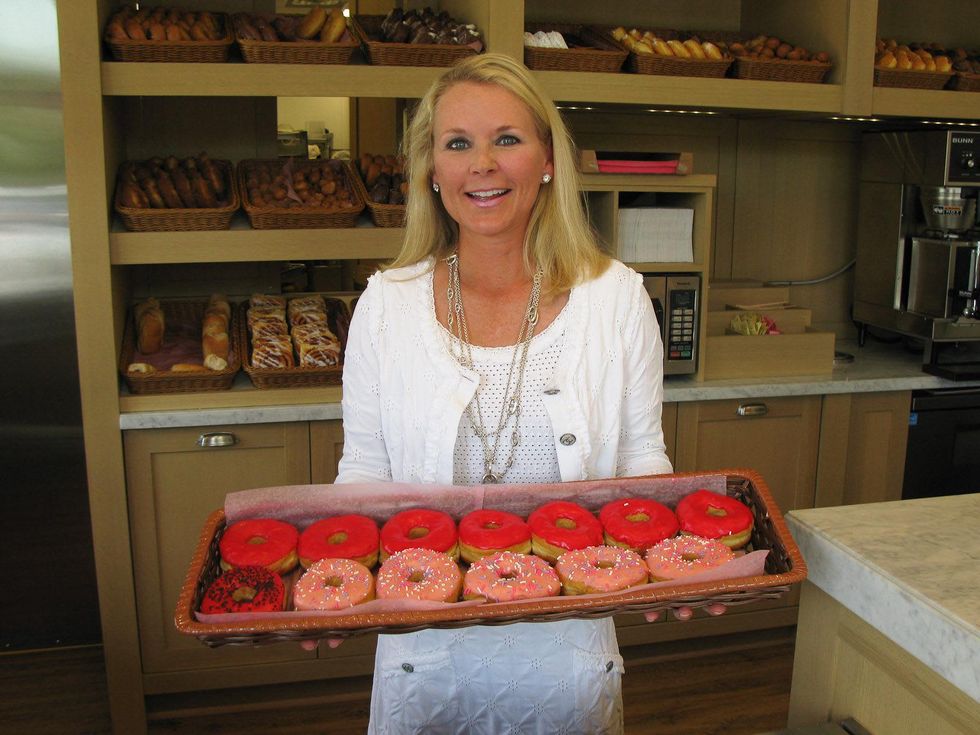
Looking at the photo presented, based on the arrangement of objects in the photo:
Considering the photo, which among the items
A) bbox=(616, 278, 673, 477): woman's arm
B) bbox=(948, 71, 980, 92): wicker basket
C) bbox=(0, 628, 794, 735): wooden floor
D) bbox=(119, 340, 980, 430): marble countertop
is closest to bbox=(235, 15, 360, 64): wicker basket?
bbox=(119, 340, 980, 430): marble countertop

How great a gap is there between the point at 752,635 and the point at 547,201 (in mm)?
1992

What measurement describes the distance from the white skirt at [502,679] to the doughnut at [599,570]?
0.22 meters

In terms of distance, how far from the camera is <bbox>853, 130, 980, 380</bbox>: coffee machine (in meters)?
3.01

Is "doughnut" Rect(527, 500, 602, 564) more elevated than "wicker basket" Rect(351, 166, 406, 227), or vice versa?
"wicker basket" Rect(351, 166, 406, 227)

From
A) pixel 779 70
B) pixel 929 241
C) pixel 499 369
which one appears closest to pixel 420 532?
pixel 499 369

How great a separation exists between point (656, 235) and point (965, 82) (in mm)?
1211

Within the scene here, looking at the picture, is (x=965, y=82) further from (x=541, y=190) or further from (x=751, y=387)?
(x=541, y=190)

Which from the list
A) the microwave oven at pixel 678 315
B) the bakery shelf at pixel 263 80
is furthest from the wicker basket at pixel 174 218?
the microwave oven at pixel 678 315

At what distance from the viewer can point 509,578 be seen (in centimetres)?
127

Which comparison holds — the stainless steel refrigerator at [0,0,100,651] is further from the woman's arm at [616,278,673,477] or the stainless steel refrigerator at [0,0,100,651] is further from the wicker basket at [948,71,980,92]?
the wicker basket at [948,71,980,92]

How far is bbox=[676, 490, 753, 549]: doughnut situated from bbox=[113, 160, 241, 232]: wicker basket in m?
1.62

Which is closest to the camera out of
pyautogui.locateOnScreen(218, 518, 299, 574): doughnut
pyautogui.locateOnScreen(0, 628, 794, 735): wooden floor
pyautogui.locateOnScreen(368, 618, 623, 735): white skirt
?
pyautogui.locateOnScreen(218, 518, 299, 574): doughnut

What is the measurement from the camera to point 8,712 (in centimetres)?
272

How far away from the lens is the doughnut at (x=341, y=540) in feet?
4.36
